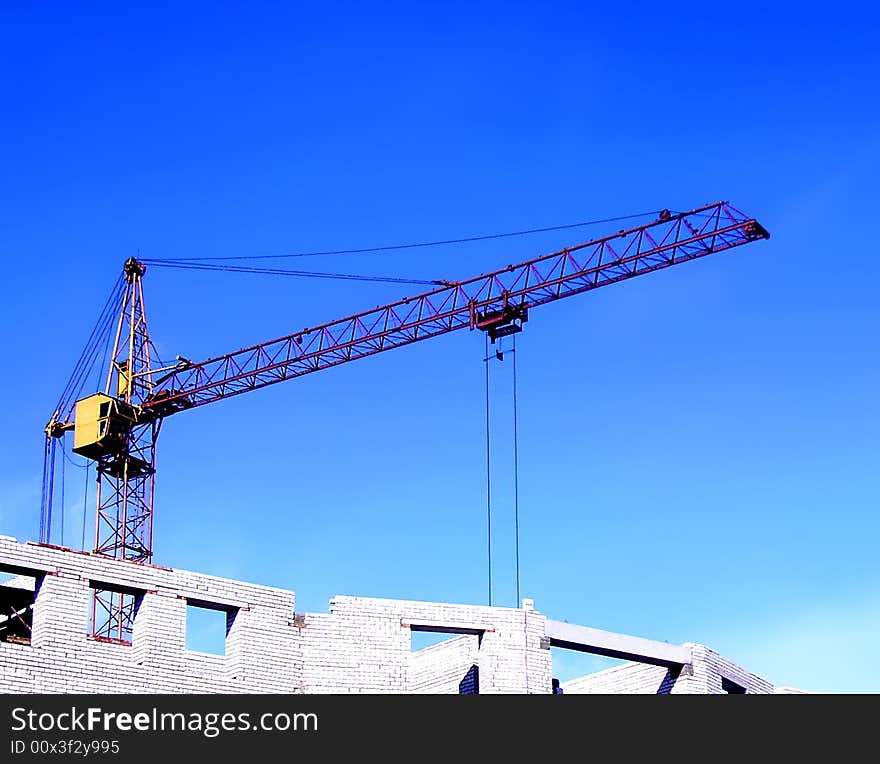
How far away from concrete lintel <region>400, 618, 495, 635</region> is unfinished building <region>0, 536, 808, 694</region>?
0.02 meters

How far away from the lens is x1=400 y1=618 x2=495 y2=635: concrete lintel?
33500 mm

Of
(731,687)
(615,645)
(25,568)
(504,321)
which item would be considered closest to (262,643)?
(25,568)

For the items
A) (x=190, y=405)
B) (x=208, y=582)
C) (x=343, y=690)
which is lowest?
(x=343, y=690)

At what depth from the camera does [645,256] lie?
5816 cm

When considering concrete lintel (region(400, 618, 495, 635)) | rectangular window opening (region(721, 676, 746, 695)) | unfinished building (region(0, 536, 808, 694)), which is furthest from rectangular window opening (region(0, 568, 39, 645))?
rectangular window opening (region(721, 676, 746, 695))

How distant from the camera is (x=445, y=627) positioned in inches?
1335

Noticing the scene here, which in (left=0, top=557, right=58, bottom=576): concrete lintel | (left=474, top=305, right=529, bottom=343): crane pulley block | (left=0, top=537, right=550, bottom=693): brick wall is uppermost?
(left=474, top=305, right=529, bottom=343): crane pulley block

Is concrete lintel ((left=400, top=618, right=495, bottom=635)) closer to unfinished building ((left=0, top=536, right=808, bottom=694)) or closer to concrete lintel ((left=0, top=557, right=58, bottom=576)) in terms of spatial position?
unfinished building ((left=0, top=536, right=808, bottom=694))

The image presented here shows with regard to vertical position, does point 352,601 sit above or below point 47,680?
above
